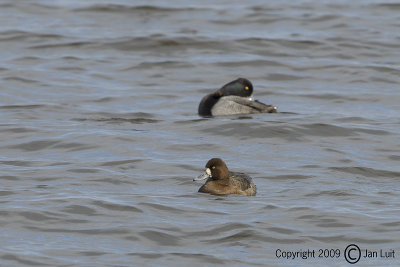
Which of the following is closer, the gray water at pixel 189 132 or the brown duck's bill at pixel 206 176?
the gray water at pixel 189 132

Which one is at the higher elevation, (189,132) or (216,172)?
(216,172)

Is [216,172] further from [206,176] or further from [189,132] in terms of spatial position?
[189,132]

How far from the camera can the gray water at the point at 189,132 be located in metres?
11.0

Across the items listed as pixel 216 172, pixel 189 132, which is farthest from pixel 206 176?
pixel 189 132

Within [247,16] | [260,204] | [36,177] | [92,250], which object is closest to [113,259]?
[92,250]

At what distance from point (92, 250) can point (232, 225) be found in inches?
62.1

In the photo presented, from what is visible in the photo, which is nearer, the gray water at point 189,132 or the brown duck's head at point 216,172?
the gray water at point 189,132

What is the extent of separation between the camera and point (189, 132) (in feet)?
56.1

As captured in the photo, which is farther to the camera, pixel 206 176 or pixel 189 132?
pixel 189 132

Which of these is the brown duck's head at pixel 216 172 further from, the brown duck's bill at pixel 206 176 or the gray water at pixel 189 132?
the gray water at pixel 189 132

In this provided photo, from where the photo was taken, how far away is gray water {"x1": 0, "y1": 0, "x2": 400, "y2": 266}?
11000mm

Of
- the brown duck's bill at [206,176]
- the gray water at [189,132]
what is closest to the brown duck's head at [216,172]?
the brown duck's bill at [206,176]

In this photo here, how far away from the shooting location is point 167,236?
11008mm

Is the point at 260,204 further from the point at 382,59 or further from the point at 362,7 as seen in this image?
the point at 362,7
